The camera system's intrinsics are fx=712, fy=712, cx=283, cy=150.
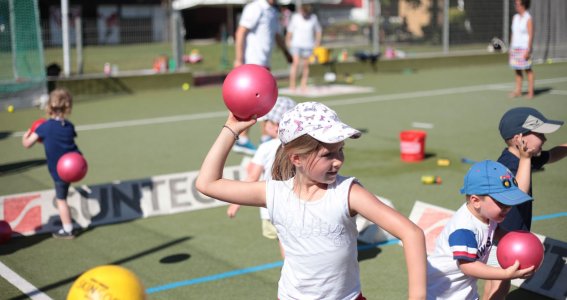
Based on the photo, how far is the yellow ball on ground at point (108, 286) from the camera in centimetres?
364

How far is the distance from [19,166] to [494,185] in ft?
29.4

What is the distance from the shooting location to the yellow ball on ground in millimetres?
3637

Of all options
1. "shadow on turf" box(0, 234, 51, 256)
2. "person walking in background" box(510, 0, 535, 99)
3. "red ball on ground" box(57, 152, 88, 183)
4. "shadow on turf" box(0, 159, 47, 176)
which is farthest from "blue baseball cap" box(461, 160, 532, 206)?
"person walking in background" box(510, 0, 535, 99)

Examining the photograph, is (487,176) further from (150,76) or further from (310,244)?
(150,76)

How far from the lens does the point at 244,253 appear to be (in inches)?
279

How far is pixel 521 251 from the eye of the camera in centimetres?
428

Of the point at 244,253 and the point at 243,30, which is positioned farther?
the point at 243,30

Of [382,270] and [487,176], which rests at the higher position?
[487,176]

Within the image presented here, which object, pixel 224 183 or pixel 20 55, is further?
pixel 20 55

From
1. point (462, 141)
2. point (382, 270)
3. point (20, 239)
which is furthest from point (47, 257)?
point (462, 141)

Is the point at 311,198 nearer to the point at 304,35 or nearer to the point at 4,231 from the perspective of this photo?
the point at 4,231

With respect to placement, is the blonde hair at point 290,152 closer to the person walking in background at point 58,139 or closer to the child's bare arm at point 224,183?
the child's bare arm at point 224,183

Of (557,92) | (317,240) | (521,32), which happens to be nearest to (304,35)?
(521,32)

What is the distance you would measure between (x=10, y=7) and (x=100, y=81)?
3.38m
